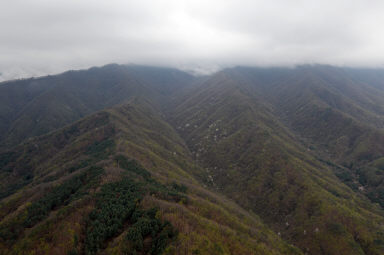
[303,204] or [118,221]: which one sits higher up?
[118,221]

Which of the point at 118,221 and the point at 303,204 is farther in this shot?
the point at 303,204

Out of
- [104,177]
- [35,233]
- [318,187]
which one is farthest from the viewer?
[318,187]

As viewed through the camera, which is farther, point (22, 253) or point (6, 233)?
point (6, 233)

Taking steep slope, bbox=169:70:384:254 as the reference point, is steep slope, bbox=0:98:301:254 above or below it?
above

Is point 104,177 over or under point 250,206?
over

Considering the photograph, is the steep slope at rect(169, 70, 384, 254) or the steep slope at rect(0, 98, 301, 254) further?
the steep slope at rect(169, 70, 384, 254)

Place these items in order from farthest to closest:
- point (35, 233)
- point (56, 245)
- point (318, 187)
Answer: point (318, 187) < point (35, 233) < point (56, 245)

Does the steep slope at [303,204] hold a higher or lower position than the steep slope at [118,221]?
Result: lower

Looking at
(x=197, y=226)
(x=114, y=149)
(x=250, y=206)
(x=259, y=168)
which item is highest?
(x=197, y=226)

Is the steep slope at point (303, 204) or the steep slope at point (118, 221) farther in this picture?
the steep slope at point (303, 204)

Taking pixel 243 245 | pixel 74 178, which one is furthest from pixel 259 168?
pixel 74 178

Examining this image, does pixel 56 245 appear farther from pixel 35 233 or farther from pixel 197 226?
pixel 197 226
